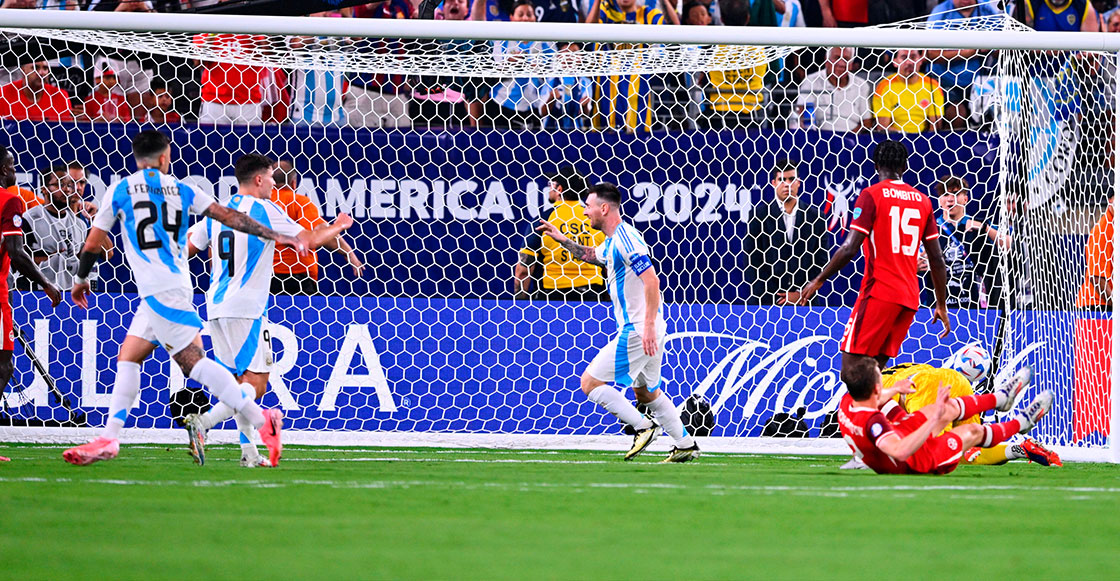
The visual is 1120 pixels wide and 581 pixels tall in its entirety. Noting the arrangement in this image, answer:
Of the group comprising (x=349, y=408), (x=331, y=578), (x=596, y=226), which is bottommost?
(x=349, y=408)

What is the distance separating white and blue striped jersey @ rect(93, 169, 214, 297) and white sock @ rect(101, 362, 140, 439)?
1.24 ft

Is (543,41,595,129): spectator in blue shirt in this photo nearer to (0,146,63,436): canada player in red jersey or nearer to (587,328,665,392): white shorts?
(587,328,665,392): white shorts

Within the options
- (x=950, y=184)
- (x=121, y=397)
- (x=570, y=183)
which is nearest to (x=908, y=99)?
(x=950, y=184)

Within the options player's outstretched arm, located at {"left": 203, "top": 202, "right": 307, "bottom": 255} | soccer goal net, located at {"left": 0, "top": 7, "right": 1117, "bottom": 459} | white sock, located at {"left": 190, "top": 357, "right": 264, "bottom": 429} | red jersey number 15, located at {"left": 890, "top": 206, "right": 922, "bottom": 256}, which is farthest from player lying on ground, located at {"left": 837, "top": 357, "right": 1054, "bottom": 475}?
white sock, located at {"left": 190, "top": 357, "right": 264, "bottom": 429}

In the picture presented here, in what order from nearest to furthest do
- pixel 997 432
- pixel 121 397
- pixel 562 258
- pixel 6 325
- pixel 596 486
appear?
1. pixel 596 486
2. pixel 121 397
3. pixel 997 432
4. pixel 6 325
5. pixel 562 258

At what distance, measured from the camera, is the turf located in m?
3.21

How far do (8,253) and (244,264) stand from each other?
3.62ft

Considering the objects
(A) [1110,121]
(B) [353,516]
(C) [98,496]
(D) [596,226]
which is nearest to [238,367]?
(D) [596,226]

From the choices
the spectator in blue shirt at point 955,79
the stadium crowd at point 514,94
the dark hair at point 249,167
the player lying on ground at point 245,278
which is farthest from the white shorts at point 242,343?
the spectator in blue shirt at point 955,79

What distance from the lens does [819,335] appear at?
862 centimetres

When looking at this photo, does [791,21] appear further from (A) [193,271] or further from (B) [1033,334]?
(A) [193,271]

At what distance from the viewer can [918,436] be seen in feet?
19.1

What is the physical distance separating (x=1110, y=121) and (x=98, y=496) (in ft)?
19.5

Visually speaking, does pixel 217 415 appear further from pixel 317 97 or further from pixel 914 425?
pixel 317 97
